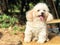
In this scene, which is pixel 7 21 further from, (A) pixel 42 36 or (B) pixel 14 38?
(A) pixel 42 36

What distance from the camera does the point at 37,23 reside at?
8.45ft

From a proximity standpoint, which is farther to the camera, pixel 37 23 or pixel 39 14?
pixel 37 23

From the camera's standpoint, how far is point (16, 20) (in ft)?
11.8

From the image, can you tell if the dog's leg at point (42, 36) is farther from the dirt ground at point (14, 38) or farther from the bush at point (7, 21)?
the bush at point (7, 21)

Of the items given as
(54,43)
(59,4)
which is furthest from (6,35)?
(59,4)

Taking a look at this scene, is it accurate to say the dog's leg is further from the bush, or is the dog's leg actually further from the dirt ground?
the bush

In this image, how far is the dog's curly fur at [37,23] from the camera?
8.21 ft

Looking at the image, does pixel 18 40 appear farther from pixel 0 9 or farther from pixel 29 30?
pixel 0 9

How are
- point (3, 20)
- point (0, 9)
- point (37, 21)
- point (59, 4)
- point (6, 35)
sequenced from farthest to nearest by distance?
point (59, 4)
point (0, 9)
point (3, 20)
point (6, 35)
point (37, 21)

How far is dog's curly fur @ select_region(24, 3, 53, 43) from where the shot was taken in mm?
2504

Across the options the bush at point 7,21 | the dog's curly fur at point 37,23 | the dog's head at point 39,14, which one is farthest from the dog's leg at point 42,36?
the bush at point 7,21

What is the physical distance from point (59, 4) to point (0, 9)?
1.33 metres

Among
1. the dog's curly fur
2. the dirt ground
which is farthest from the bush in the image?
the dog's curly fur

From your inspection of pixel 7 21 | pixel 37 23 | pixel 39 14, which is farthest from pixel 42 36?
pixel 7 21
